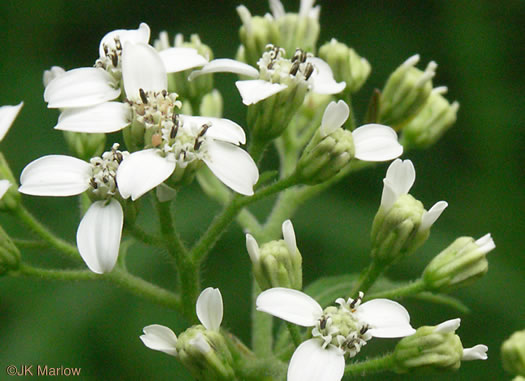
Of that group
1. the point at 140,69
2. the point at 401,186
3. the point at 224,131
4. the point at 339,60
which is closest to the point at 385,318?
the point at 401,186

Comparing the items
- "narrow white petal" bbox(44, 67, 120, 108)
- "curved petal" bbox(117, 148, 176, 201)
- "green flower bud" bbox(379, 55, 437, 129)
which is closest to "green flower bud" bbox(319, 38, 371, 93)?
"green flower bud" bbox(379, 55, 437, 129)

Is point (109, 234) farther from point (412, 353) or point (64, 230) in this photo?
point (64, 230)

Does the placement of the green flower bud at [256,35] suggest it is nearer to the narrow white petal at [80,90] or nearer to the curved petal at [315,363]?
the narrow white petal at [80,90]

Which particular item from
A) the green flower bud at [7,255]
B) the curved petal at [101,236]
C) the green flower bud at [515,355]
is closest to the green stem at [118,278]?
the green flower bud at [7,255]

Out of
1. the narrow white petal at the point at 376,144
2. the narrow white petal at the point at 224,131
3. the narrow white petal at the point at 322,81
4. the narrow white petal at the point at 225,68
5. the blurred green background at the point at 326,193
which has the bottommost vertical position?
the blurred green background at the point at 326,193

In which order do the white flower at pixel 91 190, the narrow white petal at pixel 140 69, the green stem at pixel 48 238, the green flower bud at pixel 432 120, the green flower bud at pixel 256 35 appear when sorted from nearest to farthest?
the white flower at pixel 91 190 → the narrow white petal at pixel 140 69 → the green stem at pixel 48 238 → the green flower bud at pixel 256 35 → the green flower bud at pixel 432 120

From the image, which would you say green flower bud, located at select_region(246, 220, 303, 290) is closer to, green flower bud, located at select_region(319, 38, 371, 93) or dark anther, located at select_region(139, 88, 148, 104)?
dark anther, located at select_region(139, 88, 148, 104)

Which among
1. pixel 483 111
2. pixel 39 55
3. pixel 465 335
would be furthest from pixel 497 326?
pixel 39 55
